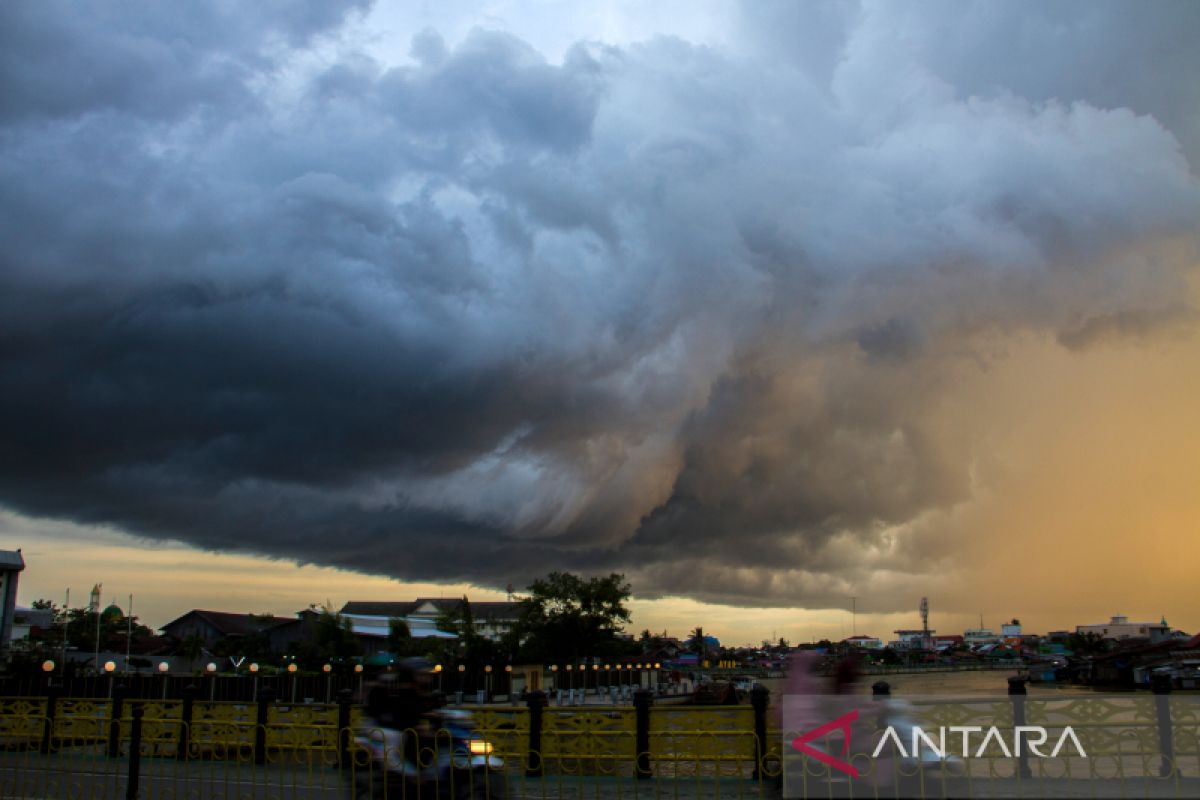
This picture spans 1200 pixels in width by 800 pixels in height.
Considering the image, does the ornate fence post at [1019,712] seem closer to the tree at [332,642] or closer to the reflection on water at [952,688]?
the reflection on water at [952,688]

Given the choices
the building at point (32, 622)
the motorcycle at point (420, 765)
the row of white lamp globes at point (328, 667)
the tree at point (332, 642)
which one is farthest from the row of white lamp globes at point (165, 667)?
the building at point (32, 622)

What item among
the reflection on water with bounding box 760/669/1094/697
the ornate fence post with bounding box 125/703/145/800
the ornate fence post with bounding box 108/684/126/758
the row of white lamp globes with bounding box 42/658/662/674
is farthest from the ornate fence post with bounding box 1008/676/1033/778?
the ornate fence post with bounding box 108/684/126/758

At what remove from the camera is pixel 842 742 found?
799 cm

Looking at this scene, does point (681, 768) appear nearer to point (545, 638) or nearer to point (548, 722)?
point (548, 722)

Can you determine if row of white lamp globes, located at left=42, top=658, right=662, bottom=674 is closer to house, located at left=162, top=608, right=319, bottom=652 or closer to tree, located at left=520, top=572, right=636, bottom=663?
tree, located at left=520, top=572, right=636, bottom=663

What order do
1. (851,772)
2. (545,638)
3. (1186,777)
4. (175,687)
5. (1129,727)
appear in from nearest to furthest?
1. (851,772)
2. (1129,727)
3. (1186,777)
4. (175,687)
5. (545,638)

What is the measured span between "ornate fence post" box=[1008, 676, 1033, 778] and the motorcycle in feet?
24.2

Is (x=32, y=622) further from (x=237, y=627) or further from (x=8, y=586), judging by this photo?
(x=8, y=586)

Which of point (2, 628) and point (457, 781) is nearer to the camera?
point (457, 781)

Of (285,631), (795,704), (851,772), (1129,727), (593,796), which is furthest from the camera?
(285,631)

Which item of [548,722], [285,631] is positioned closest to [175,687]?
[548,722]

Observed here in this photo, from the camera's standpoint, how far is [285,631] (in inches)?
4291

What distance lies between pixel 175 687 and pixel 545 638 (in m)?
52.2

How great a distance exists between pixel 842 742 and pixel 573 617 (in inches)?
3378
